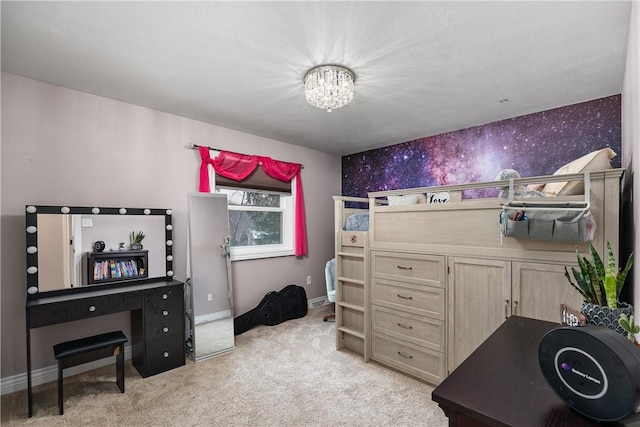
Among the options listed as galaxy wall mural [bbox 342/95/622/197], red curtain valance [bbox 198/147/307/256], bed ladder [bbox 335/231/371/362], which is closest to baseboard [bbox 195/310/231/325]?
bed ladder [bbox 335/231/371/362]

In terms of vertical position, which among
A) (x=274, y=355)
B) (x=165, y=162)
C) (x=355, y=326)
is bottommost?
(x=274, y=355)

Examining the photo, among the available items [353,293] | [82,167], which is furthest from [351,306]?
[82,167]

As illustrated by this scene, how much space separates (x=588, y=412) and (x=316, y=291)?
4.15 metres

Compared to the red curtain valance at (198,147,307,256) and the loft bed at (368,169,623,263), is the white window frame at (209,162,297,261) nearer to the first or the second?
the red curtain valance at (198,147,307,256)

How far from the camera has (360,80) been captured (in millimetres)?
2465

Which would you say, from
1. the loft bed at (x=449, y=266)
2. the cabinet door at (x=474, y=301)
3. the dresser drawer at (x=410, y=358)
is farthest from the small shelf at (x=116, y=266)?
the cabinet door at (x=474, y=301)

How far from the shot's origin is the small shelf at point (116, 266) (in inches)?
105

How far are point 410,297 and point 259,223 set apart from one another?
7.58 ft

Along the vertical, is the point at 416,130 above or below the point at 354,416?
above

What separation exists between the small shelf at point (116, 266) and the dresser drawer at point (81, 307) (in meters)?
0.33

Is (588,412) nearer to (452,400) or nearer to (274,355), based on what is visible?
(452,400)

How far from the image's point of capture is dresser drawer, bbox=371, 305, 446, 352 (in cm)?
245

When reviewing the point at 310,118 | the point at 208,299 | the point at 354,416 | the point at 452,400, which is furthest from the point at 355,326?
the point at 452,400

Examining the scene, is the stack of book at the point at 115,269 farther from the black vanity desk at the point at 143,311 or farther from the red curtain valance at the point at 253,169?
the red curtain valance at the point at 253,169
